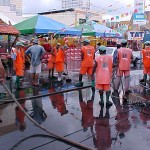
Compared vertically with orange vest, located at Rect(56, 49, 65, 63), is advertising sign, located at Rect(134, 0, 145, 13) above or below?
above

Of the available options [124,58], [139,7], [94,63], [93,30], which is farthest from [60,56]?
[93,30]

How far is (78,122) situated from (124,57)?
3704 mm

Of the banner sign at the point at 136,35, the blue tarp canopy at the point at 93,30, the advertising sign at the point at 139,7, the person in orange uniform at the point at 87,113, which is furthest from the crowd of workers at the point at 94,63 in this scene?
the blue tarp canopy at the point at 93,30

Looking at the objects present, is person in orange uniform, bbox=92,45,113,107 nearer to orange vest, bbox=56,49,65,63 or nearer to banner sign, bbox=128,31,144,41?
orange vest, bbox=56,49,65,63

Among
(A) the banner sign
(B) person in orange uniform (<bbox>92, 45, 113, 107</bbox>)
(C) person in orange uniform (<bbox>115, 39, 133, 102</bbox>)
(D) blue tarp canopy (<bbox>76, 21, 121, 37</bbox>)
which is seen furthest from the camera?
(D) blue tarp canopy (<bbox>76, 21, 121, 37</bbox>)

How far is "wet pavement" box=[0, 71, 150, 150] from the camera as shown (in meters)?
4.99

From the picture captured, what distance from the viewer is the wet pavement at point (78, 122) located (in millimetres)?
4992

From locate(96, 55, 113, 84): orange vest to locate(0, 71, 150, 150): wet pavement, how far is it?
0.79 metres

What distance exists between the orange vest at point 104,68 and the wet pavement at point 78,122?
30.9 inches

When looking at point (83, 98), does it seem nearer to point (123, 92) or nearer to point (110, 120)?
point (123, 92)

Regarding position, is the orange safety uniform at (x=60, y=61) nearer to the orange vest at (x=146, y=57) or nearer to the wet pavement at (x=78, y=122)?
the wet pavement at (x=78, y=122)

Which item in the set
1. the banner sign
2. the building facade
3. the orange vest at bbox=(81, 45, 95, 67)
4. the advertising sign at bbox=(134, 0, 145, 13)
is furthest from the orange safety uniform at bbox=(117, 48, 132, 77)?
the building facade

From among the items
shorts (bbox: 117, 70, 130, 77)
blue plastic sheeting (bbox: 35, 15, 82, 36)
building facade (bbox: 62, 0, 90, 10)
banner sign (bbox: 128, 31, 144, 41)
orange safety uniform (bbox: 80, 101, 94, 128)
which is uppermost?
building facade (bbox: 62, 0, 90, 10)

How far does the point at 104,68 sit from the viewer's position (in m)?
7.57
